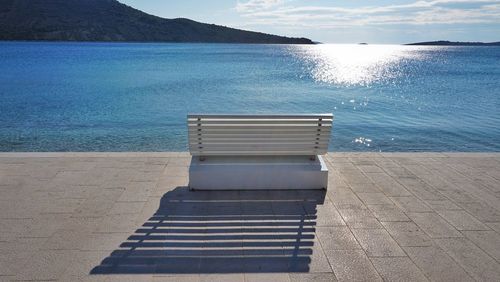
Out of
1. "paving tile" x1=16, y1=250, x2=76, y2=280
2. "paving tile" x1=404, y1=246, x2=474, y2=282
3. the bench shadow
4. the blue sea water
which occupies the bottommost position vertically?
the blue sea water

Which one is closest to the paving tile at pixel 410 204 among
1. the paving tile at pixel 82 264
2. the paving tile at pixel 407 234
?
the paving tile at pixel 407 234

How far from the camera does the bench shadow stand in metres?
3.82

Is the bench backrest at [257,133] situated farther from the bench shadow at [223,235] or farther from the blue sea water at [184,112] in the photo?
the blue sea water at [184,112]

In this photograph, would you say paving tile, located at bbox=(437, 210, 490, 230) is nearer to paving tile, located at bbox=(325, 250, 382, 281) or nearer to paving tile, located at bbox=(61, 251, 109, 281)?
paving tile, located at bbox=(325, 250, 382, 281)

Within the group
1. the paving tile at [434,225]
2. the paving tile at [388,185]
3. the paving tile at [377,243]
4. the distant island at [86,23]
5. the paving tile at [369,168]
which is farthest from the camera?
the distant island at [86,23]

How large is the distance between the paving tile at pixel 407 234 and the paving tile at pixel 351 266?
25.5 inches

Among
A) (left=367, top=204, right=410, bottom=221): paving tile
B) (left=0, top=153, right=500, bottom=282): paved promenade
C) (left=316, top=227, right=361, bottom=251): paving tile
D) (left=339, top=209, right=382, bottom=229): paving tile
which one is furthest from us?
(left=367, top=204, right=410, bottom=221): paving tile

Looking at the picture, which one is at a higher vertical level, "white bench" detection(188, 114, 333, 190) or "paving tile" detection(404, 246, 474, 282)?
"white bench" detection(188, 114, 333, 190)

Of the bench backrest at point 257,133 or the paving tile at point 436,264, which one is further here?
the bench backrest at point 257,133

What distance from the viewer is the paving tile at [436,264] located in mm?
3711

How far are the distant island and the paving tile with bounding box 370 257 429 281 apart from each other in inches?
6012

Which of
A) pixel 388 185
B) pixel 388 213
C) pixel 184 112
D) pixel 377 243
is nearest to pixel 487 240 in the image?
pixel 388 213

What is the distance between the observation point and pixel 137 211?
4984mm

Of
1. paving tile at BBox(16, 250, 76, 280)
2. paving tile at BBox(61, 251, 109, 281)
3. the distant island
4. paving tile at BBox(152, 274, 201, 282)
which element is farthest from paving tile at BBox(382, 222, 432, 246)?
the distant island
